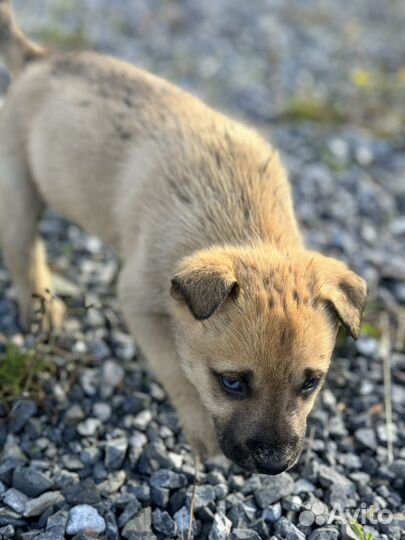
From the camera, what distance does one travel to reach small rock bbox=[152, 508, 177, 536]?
400 centimetres

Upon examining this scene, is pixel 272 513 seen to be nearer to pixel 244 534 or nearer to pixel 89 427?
pixel 244 534

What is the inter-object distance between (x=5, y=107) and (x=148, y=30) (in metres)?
5.55

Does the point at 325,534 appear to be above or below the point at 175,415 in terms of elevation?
above

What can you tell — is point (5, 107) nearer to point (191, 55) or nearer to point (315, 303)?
point (315, 303)

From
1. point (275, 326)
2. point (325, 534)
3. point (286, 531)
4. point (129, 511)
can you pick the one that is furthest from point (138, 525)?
point (275, 326)

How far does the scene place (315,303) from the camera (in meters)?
4.01

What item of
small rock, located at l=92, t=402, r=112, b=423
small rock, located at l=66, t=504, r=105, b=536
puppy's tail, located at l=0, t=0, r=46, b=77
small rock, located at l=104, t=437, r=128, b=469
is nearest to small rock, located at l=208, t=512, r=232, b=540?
small rock, located at l=66, t=504, r=105, b=536

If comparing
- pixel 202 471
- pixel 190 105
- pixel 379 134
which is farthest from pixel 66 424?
pixel 379 134

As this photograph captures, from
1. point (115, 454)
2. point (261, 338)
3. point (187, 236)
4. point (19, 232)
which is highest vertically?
point (261, 338)

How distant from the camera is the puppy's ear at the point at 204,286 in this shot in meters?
3.72

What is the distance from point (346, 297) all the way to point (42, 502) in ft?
6.86

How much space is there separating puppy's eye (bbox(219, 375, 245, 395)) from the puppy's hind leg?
221cm

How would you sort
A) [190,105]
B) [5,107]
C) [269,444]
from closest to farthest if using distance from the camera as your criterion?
[269,444] → [190,105] → [5,107]

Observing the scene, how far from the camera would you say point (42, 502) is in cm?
407
